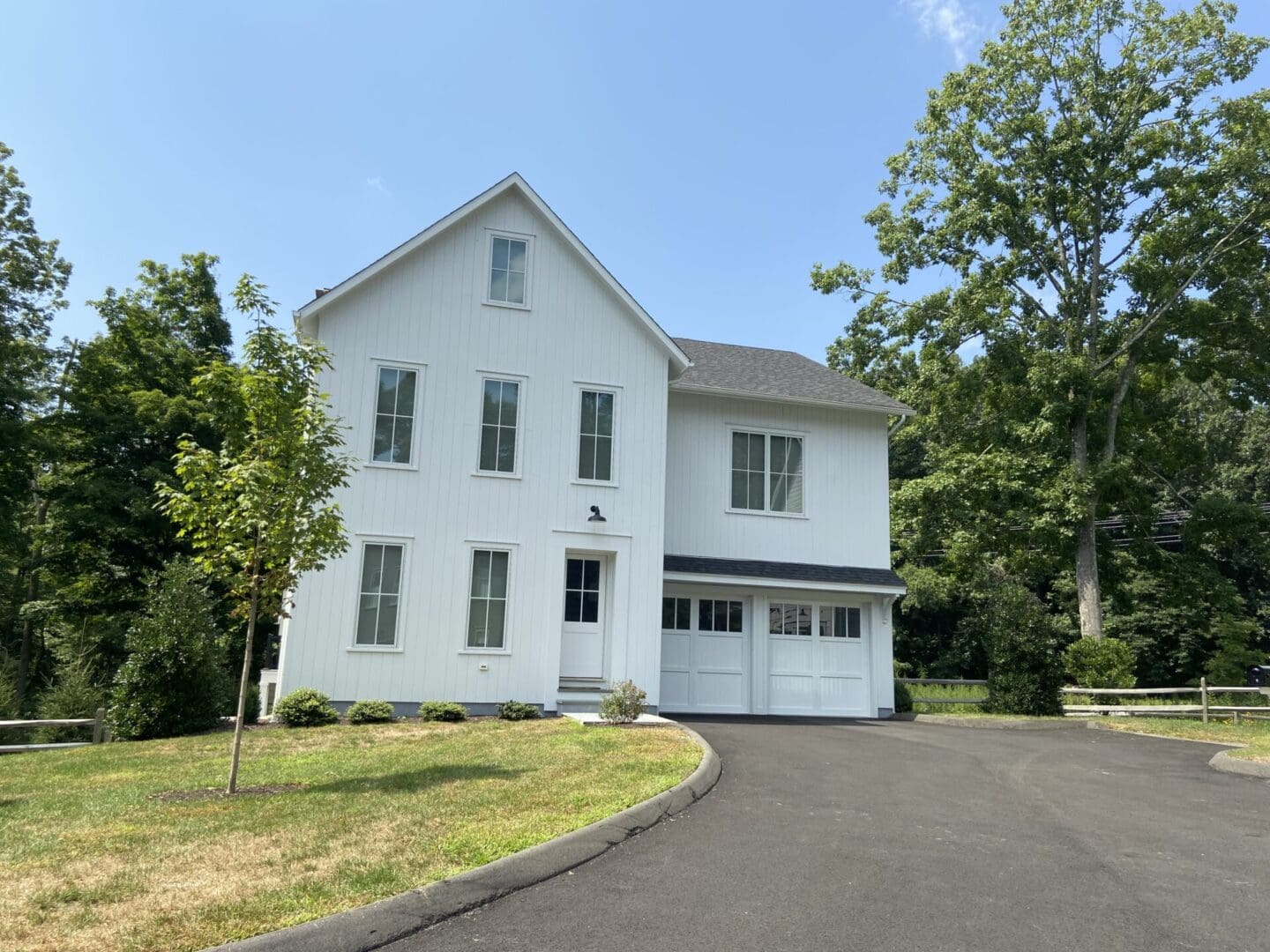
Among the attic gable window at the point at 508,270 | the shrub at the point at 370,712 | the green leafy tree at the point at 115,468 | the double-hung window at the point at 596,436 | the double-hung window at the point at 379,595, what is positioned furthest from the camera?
the green leafy tree at the point at 115,468

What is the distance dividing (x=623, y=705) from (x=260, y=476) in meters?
7.26

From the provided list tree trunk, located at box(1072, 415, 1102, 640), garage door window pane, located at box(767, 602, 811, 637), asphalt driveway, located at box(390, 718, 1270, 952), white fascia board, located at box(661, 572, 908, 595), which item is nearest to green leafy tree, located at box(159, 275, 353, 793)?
asphalt driveway, located at box(390, 718, 1270, 952)

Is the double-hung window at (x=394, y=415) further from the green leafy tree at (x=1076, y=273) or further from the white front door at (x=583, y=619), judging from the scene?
the green leafy tree at (x=1076, y=273)

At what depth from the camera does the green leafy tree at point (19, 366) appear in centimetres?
2544

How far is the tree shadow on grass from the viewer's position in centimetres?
839

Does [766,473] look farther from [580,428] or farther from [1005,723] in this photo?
[1005,723]

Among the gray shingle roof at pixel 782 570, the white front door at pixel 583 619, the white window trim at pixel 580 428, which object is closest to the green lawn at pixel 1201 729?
the gray shingle roof at pixel 782 570

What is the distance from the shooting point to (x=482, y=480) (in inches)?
628

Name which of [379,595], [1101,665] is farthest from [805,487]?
[1101,665]

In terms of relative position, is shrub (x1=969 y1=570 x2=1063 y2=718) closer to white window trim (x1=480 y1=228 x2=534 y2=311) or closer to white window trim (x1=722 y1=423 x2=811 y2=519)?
white window trim (x1=722 y1=423 x2=811 y2=519)

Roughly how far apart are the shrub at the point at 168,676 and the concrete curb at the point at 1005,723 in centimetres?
1321

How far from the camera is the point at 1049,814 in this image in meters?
8.54

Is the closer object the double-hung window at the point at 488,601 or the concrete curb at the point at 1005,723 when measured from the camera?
the double-hung window at the point at 488,601

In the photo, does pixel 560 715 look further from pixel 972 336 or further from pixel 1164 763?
pixel 972 336
